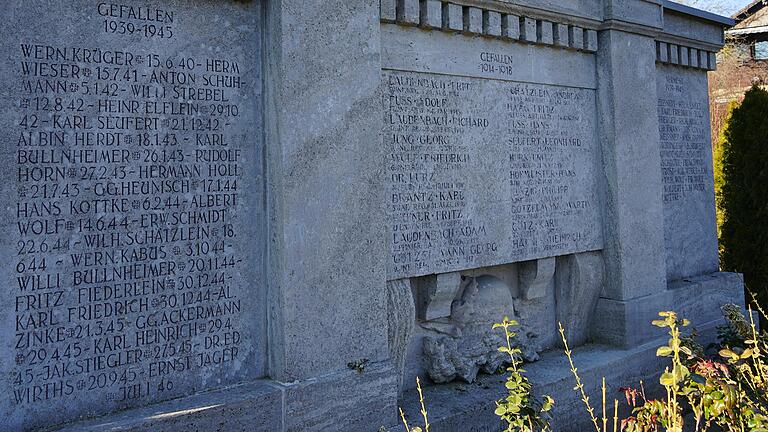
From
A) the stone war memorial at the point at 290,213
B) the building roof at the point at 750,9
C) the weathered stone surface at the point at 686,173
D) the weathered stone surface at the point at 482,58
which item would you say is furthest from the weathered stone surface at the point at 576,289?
the building roof at the point at 750,9

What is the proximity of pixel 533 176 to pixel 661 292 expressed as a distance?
1988 mm

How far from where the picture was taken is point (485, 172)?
16.6 feet

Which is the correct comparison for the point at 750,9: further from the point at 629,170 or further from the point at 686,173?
the point at 629,170

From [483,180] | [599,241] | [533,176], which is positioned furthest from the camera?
[599,241]

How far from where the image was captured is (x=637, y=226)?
19.8 feet

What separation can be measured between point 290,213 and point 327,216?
258 mm

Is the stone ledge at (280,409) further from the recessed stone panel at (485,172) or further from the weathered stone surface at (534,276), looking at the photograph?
the weathered stone surface at (534,276)

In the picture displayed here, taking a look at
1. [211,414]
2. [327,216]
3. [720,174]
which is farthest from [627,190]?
[720,174]

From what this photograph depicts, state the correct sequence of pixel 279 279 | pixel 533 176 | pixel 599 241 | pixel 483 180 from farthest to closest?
pixel 599 241 → pixel 533 176 → pixel 483 180 → pixel 279 279

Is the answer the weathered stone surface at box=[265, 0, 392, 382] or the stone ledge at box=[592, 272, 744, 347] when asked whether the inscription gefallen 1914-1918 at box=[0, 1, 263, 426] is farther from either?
the stone ledge at box=[592, 272, 744, 347]

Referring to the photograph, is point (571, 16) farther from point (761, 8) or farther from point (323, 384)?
point (761, 8)

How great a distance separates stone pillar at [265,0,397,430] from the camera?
3.71 m

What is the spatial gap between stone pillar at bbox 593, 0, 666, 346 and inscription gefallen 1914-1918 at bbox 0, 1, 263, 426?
3.54m

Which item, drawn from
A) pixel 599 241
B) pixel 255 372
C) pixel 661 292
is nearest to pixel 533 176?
pixel 599 241
